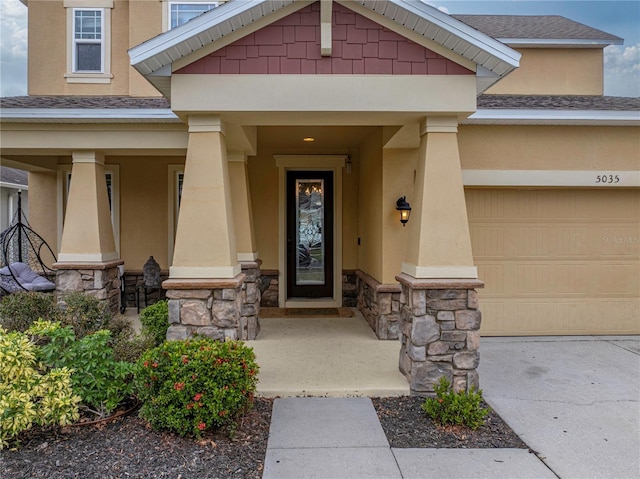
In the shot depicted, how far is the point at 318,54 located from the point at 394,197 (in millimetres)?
2458

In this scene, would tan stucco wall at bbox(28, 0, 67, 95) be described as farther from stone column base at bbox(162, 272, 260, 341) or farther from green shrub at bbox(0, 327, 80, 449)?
green shrub at bbox(0, 327, 80, 449)

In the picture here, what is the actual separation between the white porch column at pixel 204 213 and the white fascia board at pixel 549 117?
363cm

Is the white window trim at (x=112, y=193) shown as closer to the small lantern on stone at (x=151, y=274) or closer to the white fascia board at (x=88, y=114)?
the small lantern on stone at (x=151, y=274)

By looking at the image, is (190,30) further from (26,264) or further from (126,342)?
(26,264)

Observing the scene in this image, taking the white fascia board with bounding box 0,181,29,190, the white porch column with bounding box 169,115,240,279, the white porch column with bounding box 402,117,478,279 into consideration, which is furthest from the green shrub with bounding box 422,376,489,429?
the white fascia board with bounding box 0,181,29,190

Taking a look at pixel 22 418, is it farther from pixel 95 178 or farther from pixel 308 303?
pixel 308 303

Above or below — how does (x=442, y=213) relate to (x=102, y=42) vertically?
below

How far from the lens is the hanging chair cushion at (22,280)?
708 centimetres

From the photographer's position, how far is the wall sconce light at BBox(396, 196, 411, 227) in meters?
5.76

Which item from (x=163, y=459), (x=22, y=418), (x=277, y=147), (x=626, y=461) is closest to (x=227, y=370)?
(x=163, y=459)

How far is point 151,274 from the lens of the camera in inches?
304

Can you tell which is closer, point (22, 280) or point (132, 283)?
point (22, 280)

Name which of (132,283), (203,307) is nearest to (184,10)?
(132,283)

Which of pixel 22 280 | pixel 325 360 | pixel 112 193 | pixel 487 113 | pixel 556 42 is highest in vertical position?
pixel 556 42
